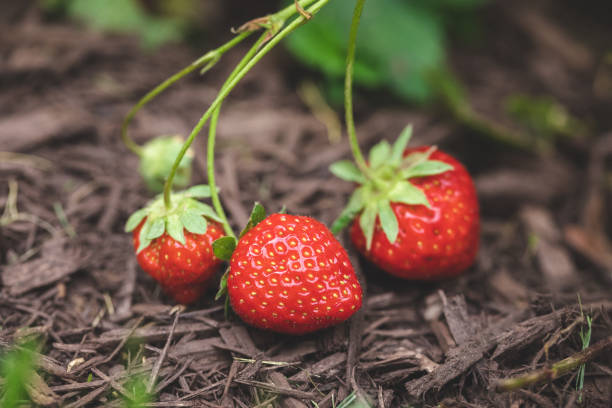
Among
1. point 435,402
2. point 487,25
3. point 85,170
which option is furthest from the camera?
point 487,25

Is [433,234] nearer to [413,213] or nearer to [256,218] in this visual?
[413,213]

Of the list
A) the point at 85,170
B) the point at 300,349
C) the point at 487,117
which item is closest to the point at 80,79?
the point at 85,170

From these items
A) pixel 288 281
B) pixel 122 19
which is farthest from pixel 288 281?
pixel 122 19

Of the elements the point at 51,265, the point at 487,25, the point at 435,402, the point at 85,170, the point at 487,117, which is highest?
the point at 487,25

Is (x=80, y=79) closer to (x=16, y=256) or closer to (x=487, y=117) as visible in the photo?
(x=16, y=256)

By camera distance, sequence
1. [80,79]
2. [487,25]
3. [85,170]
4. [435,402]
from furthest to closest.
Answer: [487,25] < [80,79] < [85,170] < [435,402]

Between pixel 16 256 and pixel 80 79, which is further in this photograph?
pixel 80 79

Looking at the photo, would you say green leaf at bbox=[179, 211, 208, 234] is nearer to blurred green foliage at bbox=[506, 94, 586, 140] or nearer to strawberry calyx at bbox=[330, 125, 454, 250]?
strawberry calyx at bbox=[330, 125, 454, 250]
